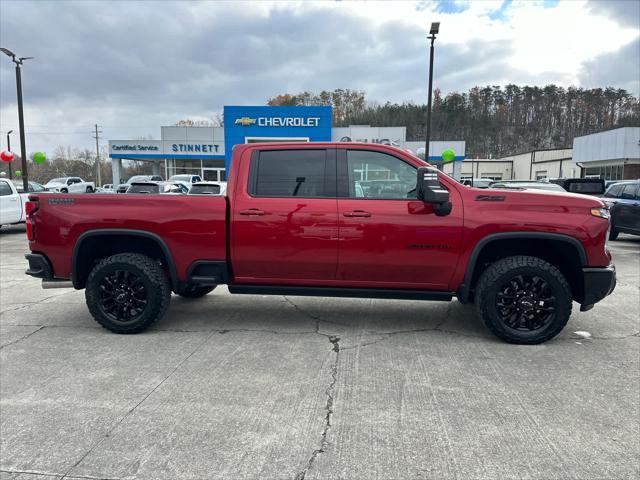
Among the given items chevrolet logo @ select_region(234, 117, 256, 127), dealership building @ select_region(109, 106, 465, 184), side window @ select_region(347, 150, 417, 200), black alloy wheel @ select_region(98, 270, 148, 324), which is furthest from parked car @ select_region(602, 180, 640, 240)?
chevrolet logo @ select_region(234, 117, 256, 127)

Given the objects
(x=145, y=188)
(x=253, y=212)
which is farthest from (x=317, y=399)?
(x=145, y=188)

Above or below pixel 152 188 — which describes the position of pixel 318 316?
below

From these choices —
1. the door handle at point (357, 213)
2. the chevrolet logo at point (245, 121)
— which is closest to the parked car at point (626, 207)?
the door handle at point (357, 213)

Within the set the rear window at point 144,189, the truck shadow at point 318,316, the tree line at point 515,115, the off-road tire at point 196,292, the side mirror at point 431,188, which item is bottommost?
the truck shadow at point 318,316

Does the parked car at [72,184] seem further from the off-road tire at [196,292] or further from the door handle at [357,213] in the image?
the door handle at [357,213]

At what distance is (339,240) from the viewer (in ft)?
14.1

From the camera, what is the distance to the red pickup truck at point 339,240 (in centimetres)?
419

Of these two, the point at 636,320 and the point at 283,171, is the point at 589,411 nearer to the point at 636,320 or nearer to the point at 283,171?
the point at 636,320

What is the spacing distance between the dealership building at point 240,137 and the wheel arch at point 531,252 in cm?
2232

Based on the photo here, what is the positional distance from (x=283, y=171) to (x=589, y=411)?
333 cm

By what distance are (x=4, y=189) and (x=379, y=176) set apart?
13.5m

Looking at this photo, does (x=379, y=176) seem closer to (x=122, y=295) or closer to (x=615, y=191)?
(x=122, y=295)

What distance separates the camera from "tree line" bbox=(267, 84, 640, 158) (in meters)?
84.8

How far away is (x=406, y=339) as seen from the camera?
14.8 feet
